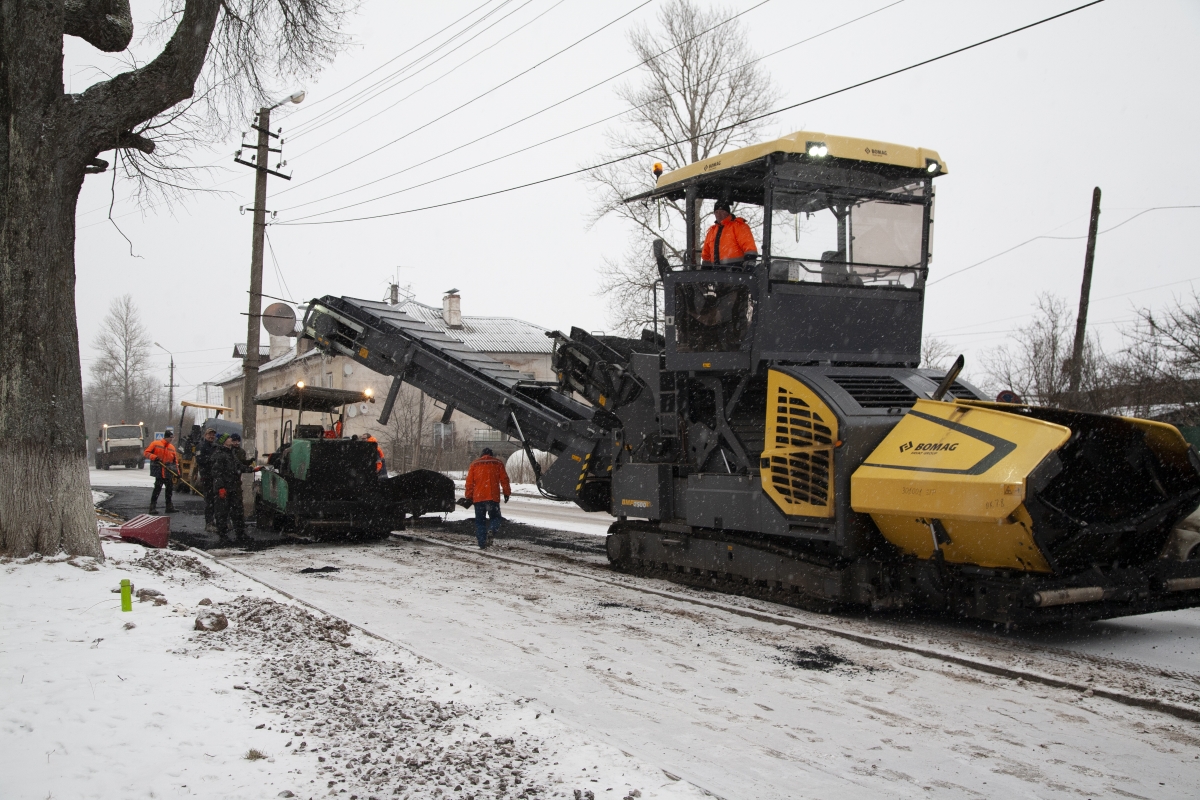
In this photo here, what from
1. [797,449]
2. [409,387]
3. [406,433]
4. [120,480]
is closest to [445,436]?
[409,387]

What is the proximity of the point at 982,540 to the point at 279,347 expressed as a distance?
55.5 meters

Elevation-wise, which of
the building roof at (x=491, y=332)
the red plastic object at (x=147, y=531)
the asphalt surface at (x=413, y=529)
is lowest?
the asphalt surface at (x=413, y=529)

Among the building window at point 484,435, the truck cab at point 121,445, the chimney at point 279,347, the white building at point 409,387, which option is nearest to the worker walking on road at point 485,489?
the white building at point 409,387

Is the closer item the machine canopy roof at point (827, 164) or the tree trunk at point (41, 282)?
the machine canopy roof at point (827, 164)

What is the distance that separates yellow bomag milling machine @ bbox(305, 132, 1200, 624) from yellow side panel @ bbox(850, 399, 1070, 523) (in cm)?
1

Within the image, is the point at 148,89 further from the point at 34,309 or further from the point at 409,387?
the point at 409,387

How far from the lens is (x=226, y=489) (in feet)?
43.6

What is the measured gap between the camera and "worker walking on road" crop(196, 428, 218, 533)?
44.9 ft

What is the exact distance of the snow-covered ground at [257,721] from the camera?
3885 mm

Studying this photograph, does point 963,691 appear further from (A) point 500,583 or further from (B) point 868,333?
(A) point 500,583

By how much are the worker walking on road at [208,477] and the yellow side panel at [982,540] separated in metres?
10.2

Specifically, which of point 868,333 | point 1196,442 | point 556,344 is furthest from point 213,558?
point 1196,442

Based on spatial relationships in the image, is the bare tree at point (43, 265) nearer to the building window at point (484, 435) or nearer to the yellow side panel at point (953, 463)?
the yellow side panel at point (953, 463)

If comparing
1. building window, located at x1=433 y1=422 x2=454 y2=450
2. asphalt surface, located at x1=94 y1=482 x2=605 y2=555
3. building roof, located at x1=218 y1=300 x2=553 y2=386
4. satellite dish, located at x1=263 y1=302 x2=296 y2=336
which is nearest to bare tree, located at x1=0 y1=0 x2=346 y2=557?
asphalt surface, located at x1=94 y1=482 x2=605 y2=555
